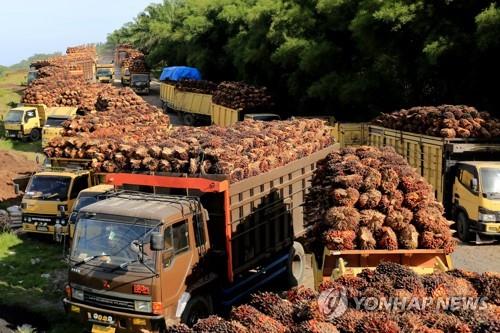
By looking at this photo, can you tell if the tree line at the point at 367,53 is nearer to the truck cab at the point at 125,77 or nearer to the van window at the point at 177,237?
the van window at the point at 177,237

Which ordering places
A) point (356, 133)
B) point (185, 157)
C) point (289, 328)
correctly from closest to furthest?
1. point (289, 328)
2. point (185, 157)
3. point (356, 133)

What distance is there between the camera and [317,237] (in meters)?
9.45

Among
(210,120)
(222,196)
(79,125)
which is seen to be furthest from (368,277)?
(210,120)

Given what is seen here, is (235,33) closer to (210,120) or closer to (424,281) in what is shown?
(210,120)

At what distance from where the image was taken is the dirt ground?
66.0 ft

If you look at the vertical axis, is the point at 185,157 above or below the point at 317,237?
above

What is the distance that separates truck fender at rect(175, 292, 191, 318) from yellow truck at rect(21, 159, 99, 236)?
263 inches

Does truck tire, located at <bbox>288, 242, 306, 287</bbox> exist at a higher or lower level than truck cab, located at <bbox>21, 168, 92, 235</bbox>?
lower

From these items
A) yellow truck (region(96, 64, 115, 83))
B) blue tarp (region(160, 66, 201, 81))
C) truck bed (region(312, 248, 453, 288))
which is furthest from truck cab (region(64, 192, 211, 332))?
yellow truck (region(96, 64, 115, 83))

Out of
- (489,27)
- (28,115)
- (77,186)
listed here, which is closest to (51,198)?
(77,186)

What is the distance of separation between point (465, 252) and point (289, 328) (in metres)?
9.80

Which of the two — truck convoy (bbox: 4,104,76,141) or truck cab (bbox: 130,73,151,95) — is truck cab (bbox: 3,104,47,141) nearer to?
truck convoy (bbox: 4,104,76,141)

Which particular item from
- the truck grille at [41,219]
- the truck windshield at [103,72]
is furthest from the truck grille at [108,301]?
the truck windshield at [103,72]

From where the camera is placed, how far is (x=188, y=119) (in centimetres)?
4012
